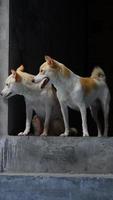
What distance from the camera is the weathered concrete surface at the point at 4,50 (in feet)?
30.4

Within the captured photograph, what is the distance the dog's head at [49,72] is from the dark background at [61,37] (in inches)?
31.2

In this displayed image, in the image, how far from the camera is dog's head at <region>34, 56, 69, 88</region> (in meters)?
8.66

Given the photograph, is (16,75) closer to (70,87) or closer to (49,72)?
(49,72)

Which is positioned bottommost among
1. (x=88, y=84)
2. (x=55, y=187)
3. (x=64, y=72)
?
(x=55, y=187)

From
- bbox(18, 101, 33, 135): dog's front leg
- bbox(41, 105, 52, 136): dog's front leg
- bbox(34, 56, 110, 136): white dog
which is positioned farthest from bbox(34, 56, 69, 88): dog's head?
bbox(18, 101, 33, 135): dog's front leg

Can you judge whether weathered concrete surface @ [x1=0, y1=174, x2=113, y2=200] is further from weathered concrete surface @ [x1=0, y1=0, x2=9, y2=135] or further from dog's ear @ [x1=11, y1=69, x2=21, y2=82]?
dog's ear @ [x1=11, y1=69, x2=21, y2=82]

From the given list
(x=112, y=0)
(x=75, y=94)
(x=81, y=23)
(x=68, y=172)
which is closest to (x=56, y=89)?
(x=75, y=94)

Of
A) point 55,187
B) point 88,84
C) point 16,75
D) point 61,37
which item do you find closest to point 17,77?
point 16,75

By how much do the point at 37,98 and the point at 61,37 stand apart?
6.94ft

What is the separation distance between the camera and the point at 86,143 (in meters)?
8.57

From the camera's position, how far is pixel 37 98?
9227 millimetres

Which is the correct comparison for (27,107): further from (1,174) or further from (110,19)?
(110,19)

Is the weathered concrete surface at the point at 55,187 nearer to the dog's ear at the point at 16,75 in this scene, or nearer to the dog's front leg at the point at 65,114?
the dog's front leg at the point at 65,114

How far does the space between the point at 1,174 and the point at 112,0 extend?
563 centimetres
